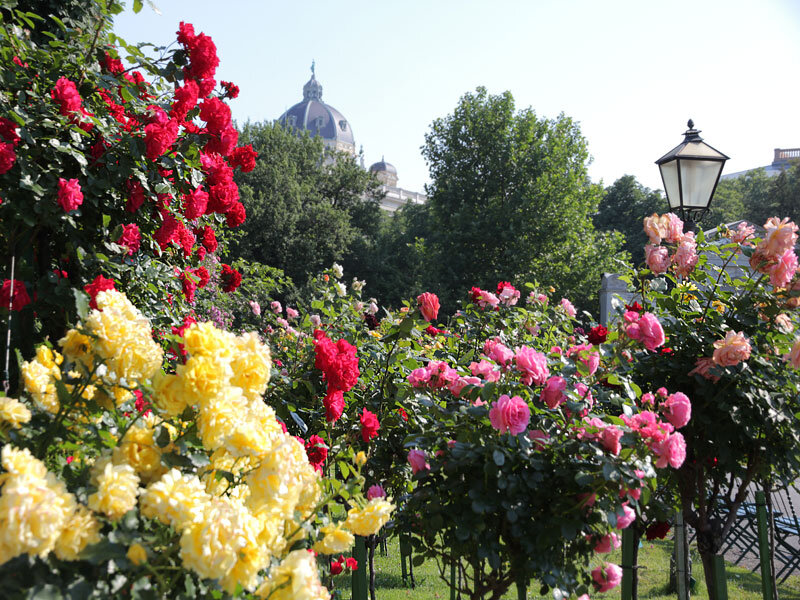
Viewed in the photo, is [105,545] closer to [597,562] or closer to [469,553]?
[469,553]

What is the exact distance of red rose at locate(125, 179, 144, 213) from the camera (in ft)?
7.80

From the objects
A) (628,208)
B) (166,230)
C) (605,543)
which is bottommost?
(605,543)

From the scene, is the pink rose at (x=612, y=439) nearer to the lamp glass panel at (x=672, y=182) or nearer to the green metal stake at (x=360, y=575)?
the green metal stake at (x=360, y=575)

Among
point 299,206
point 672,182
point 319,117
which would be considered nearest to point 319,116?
point 319,117

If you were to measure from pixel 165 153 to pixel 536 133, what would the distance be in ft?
68.9

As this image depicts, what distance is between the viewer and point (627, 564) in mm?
2605

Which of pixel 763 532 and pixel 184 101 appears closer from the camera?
pixel 184 101

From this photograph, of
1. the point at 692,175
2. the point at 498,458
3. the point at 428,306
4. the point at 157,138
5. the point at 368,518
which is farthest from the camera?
the point at 692,175

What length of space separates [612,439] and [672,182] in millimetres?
3310

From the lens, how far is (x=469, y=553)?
2053 mm

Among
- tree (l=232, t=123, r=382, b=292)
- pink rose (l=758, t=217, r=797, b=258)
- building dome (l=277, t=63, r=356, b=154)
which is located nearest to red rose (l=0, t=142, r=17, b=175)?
pink rose (l=758, t=217, r=797, b=258)

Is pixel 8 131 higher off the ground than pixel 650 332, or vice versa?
pixel 8 131

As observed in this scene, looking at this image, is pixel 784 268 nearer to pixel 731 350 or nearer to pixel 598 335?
pixel 731 350

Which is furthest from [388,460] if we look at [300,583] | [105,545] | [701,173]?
[701,173]
